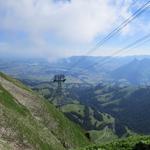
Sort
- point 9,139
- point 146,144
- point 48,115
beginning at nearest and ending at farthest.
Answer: point 146,144, point 9,139, point 48,115

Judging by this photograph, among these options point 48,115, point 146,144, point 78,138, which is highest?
point 146,144

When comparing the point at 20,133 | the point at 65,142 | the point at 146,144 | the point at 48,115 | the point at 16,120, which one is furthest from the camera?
the point at 48,115

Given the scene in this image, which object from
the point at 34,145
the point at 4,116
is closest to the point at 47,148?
the point at 34,145

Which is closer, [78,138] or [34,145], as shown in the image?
[34,145]

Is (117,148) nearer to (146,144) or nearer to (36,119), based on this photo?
(146,144)

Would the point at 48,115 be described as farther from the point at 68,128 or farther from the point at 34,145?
the point at 34,145

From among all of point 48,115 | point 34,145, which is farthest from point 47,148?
point 48,115

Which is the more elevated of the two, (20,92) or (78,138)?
(20,92)
